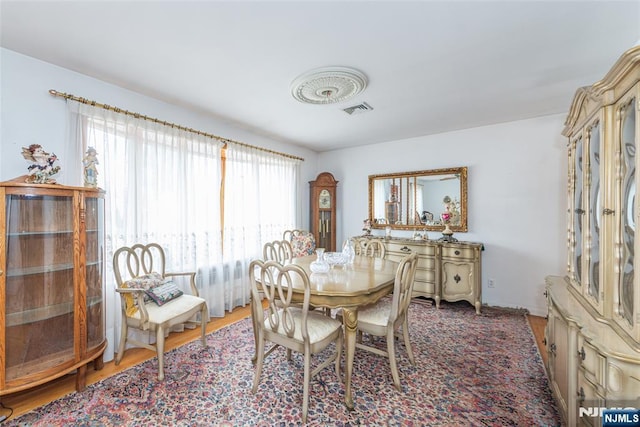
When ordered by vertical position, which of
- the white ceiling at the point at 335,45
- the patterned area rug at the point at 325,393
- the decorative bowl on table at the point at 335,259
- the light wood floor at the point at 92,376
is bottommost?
the light wood floor at the point at 92,376

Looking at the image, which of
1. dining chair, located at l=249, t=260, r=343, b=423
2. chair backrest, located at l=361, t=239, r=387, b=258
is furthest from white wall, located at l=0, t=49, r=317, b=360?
chair backrest, located at l=361, t=239, r=387, b=258

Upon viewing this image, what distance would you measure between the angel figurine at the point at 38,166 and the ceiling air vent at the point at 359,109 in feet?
8.81

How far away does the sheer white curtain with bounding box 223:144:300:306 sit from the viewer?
11.6ft

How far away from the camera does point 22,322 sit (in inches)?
71.6

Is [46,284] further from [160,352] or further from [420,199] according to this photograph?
[420,199]

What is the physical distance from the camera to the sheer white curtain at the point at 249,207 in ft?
11.6

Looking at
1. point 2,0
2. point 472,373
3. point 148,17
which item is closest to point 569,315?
point 472,373

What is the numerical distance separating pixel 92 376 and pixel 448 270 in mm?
3937

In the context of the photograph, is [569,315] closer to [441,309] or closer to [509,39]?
[509,39]

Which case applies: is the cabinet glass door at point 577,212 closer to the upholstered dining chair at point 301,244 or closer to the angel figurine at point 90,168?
the upholstered dining chair at point 301,244

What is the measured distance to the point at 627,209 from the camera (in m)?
1.21

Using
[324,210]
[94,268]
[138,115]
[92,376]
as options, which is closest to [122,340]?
[92,376]

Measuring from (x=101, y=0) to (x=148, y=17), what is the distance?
220 mm

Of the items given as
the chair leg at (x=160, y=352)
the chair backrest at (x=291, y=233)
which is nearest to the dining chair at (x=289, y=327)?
the chair leg at (x=160, y=352)
